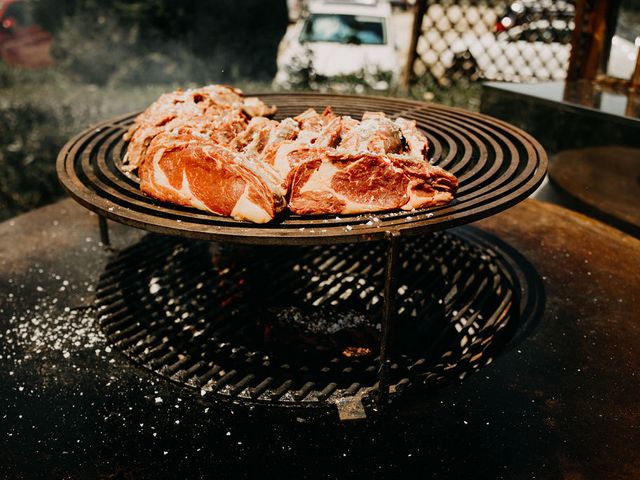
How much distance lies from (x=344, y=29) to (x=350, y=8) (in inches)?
36.0

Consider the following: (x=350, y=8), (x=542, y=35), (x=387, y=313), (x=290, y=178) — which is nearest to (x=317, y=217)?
(x=290, y=178)

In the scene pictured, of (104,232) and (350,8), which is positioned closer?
(104,232)

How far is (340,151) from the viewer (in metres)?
2.39

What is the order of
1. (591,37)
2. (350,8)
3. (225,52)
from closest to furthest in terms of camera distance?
1. (591,37)
2. (225,52)
3. (350,8)

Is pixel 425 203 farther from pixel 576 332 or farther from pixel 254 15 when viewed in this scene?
pixel 254 15

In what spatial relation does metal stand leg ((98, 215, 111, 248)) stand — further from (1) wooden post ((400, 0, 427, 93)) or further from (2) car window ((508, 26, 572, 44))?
(2) car window ((508, 26, 572, 44))

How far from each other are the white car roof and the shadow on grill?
7978 mm

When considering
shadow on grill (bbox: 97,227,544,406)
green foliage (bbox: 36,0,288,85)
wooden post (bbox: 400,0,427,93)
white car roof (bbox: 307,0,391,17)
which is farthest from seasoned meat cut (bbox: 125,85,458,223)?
white car roof (bbox: 307,0,391,17)

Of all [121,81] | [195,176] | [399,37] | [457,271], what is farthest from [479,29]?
[195,176]

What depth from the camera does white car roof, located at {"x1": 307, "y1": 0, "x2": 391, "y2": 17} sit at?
1062 centimetres

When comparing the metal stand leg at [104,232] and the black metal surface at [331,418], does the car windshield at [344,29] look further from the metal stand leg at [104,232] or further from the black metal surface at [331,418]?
the black metal surface at [331,418]

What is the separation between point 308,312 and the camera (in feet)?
10.2

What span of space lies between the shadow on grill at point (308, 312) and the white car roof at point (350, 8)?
7.98 m

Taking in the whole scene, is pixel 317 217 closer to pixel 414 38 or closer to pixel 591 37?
pixel 591 37
